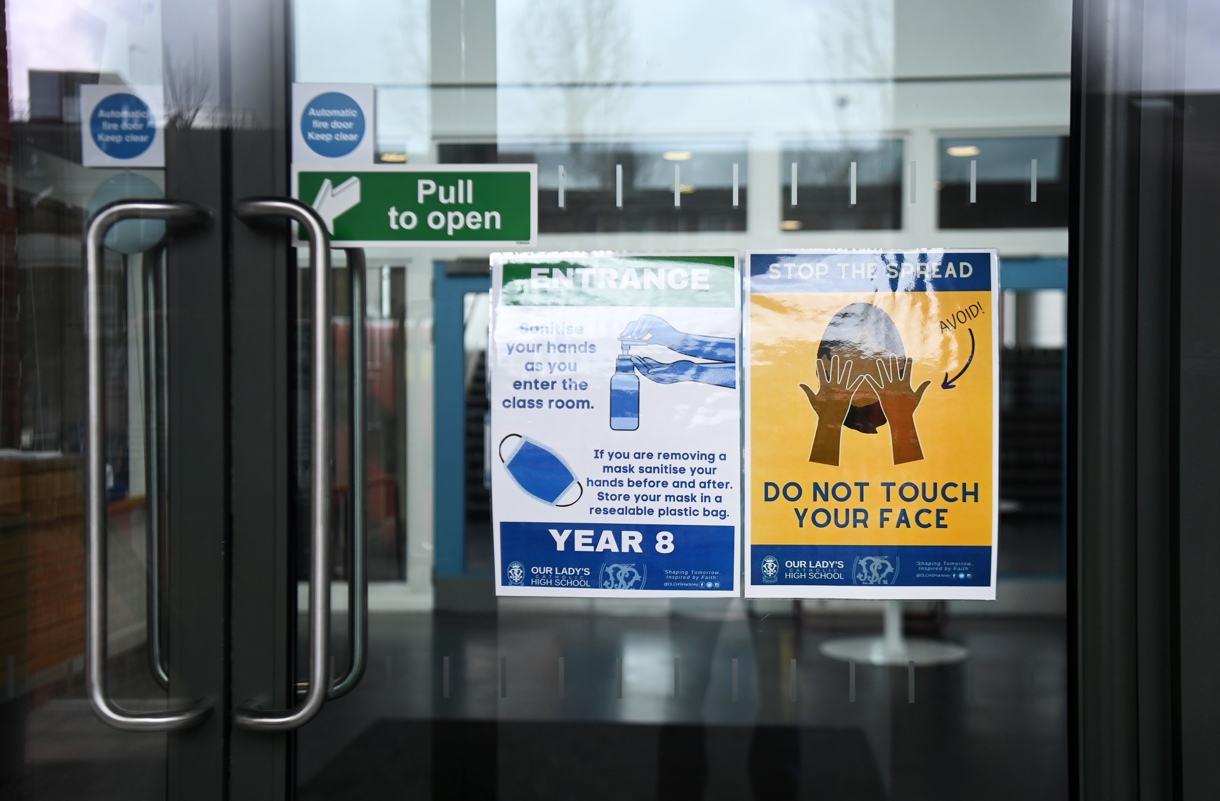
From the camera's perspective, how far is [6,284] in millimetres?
1860

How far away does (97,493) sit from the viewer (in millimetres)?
1769

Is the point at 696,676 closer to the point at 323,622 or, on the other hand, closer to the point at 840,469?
the point at 840,469

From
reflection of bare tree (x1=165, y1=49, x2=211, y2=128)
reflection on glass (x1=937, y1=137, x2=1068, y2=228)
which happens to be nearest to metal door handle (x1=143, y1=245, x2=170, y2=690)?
reflection of bare tree (x1=165, y1=49, x2=211, y2=128)

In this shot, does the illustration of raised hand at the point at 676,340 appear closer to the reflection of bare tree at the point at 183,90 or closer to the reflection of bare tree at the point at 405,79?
the reflection of bare tree at the point at 405,79

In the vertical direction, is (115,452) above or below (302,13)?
below

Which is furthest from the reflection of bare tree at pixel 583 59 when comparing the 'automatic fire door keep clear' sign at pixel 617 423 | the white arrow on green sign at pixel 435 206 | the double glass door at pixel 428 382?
the 'automatic fire door keep clear' sign at pixel 617 423

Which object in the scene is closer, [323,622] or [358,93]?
[323,622]

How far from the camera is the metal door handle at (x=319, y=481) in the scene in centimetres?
174

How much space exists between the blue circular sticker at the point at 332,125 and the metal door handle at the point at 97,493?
0.30 meters

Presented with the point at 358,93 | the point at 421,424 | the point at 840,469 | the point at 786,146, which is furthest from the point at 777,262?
the point at 358,93

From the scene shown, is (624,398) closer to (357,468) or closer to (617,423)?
(617,423)

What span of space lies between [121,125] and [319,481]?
0.79m

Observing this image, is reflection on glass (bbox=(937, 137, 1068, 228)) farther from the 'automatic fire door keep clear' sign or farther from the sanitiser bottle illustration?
the sanitiser bottle illustration

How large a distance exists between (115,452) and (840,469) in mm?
1364
